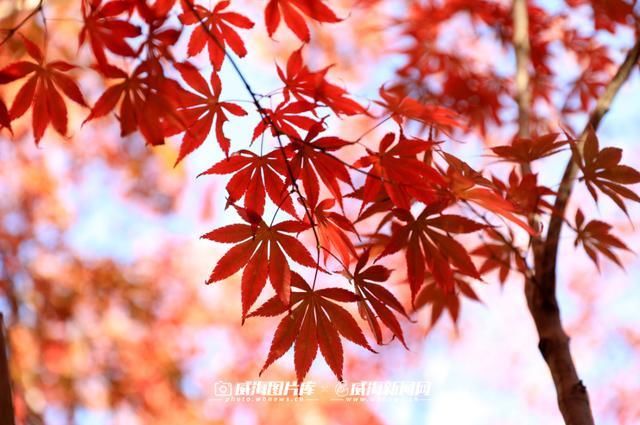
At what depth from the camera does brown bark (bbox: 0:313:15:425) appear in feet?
2.90

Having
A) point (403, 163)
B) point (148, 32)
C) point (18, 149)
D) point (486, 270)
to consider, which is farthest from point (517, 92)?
Answer: point (18, 149)

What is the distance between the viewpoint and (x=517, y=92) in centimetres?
165

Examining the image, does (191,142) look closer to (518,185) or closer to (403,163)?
(403,163)

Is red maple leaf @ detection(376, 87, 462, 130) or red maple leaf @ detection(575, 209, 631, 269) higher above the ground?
red maple leaf @ detection(376, 87, 462, 130)

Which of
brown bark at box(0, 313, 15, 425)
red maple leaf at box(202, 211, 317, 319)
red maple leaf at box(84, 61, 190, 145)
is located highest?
red maple leaf at box(84, 61, 190, 145)

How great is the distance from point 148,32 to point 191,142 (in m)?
0.19

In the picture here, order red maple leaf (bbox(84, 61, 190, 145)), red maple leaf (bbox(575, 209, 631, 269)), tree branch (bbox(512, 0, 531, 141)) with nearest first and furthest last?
red maple leaf (bbox(84, 61, 190, 145)) → red maple leaf (bbox(575, 209, 631, 269)) → tree branch (bbox(512, 0, 531, 141))

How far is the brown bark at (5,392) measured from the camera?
2.90 ft

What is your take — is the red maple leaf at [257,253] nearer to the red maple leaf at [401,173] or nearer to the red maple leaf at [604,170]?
the red maple leaf at [401,173]

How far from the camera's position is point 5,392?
90cm

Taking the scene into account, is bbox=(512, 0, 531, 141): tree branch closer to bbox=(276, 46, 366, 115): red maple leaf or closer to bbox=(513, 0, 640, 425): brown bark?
bbox=(513, 0, 640, 425): brown bark

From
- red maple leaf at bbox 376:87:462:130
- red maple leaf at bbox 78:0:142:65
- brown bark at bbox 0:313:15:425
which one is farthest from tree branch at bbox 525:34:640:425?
brown bark at bbox 0:313:15:425

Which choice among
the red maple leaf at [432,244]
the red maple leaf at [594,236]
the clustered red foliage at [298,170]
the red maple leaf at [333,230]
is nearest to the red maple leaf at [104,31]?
the clustered red foliage at [298,170]

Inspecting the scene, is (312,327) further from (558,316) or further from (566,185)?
(566,185)
